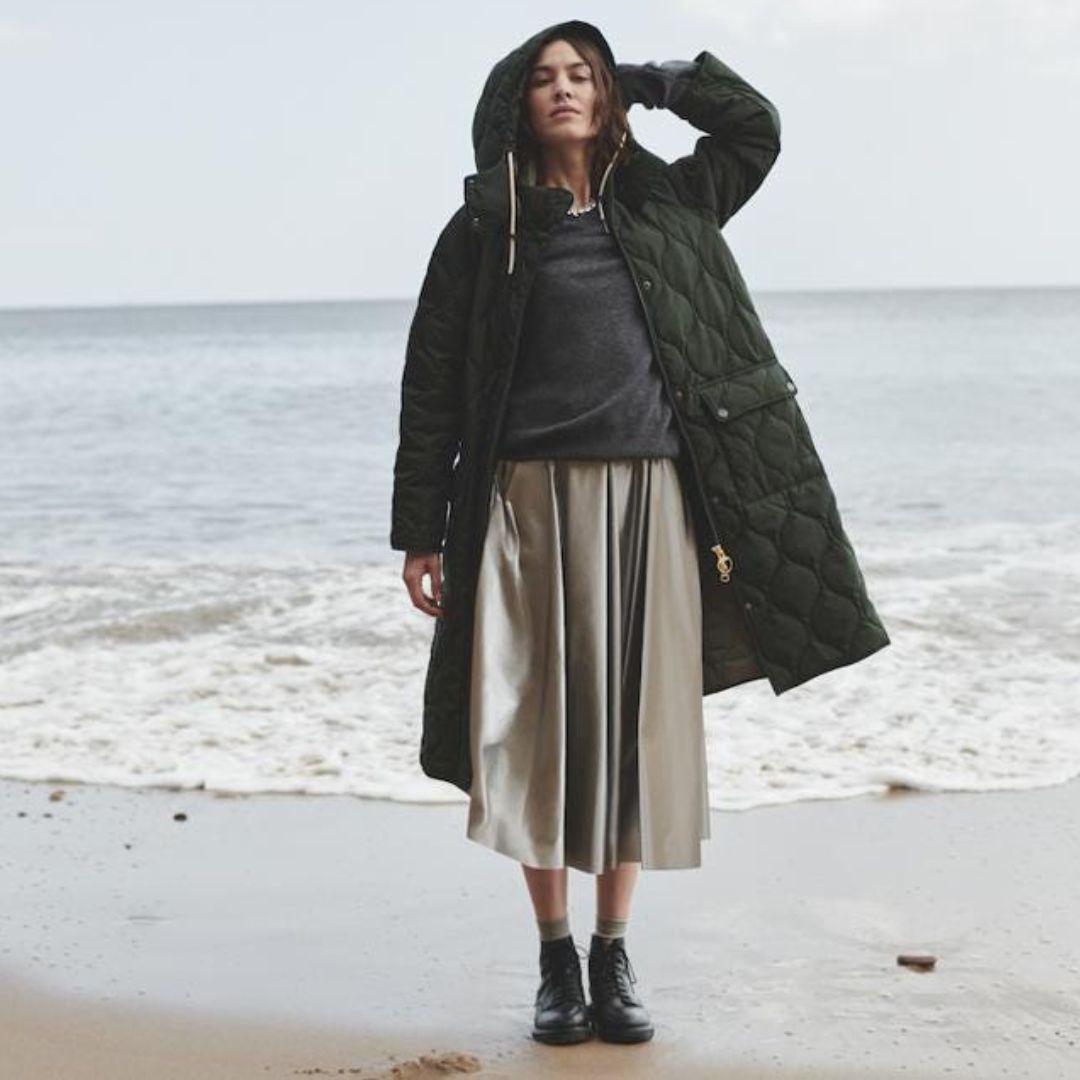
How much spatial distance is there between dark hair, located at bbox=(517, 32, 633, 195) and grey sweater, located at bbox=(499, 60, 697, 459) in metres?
0.13

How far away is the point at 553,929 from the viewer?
3.41 m

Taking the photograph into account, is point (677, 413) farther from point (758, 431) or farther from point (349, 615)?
point (349, 615)

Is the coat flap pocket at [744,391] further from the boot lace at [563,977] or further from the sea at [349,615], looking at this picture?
the sea at [349,615]

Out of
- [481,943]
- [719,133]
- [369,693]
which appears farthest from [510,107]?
[369,693]

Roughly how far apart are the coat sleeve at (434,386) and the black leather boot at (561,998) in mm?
765

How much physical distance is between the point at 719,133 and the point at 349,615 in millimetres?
5230

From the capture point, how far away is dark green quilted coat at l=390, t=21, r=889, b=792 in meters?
3.19

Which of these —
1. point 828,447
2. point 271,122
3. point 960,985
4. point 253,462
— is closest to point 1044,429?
point 828,447

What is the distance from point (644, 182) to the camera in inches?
129

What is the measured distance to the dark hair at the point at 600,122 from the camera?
10.5 feet

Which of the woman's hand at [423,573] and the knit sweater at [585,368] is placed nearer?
the knit sweater at [585,368]

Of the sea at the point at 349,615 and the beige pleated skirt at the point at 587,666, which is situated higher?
the beige pleated skirt at the point at 587,666

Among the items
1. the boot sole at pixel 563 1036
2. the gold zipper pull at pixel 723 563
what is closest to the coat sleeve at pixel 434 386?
the gold zipper pull at pixel 723 563

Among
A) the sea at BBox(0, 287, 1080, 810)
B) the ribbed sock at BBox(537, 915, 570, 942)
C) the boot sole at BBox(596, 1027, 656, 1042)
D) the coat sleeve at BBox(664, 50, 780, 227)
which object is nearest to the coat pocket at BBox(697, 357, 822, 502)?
the coat sleeve at BBox(664, 50, 780, 227)
